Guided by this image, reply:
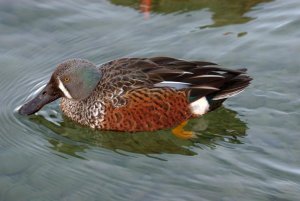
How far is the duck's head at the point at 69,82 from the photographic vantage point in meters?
7.03

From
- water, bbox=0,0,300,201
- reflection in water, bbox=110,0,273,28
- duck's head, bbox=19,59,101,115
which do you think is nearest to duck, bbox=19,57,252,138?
duck's head, bbox=19,59,101,115

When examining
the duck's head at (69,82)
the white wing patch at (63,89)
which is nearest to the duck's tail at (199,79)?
the duck's head at (69,82)

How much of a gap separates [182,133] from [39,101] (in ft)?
4.85

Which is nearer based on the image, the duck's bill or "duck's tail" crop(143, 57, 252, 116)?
"duck's tail" crop(143, 57, 252, 116)

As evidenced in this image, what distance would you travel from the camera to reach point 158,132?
22.6 feet

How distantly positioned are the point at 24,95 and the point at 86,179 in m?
1.82

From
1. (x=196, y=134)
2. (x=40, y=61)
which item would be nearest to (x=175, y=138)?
(x=196, y=134)

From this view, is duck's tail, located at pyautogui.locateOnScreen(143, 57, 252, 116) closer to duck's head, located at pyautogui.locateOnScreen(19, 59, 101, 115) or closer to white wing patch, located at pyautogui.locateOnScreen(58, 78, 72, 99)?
duck's head, located at pyautogui.locateOnScreen(19, 59, 101, 115)

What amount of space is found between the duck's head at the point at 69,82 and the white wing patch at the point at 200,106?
3.26ft

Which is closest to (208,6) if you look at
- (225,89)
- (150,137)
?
(225,89)

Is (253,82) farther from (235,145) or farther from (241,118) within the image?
(235,145)

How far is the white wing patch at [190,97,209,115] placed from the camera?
6.98m

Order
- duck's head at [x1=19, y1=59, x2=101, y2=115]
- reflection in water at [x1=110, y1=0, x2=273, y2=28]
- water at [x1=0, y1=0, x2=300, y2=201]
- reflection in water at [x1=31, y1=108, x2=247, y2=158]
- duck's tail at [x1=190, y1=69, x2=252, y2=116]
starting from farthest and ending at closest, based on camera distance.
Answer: reflection in water at [x1=110, y1=0, x2=273, y2=28]
duck's head at [x1=19, y1=59, x2=101, y2=115]
duck's tail at [x1=190, y1=69, x2=252, y2=116]
reflection in water at [x1=31, y1=108, x2=247, y2=158]
water at [x1=0, y1=0, x2=300, y2=201]

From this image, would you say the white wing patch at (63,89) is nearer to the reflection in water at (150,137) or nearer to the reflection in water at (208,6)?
the reflection in water at (150,137)
